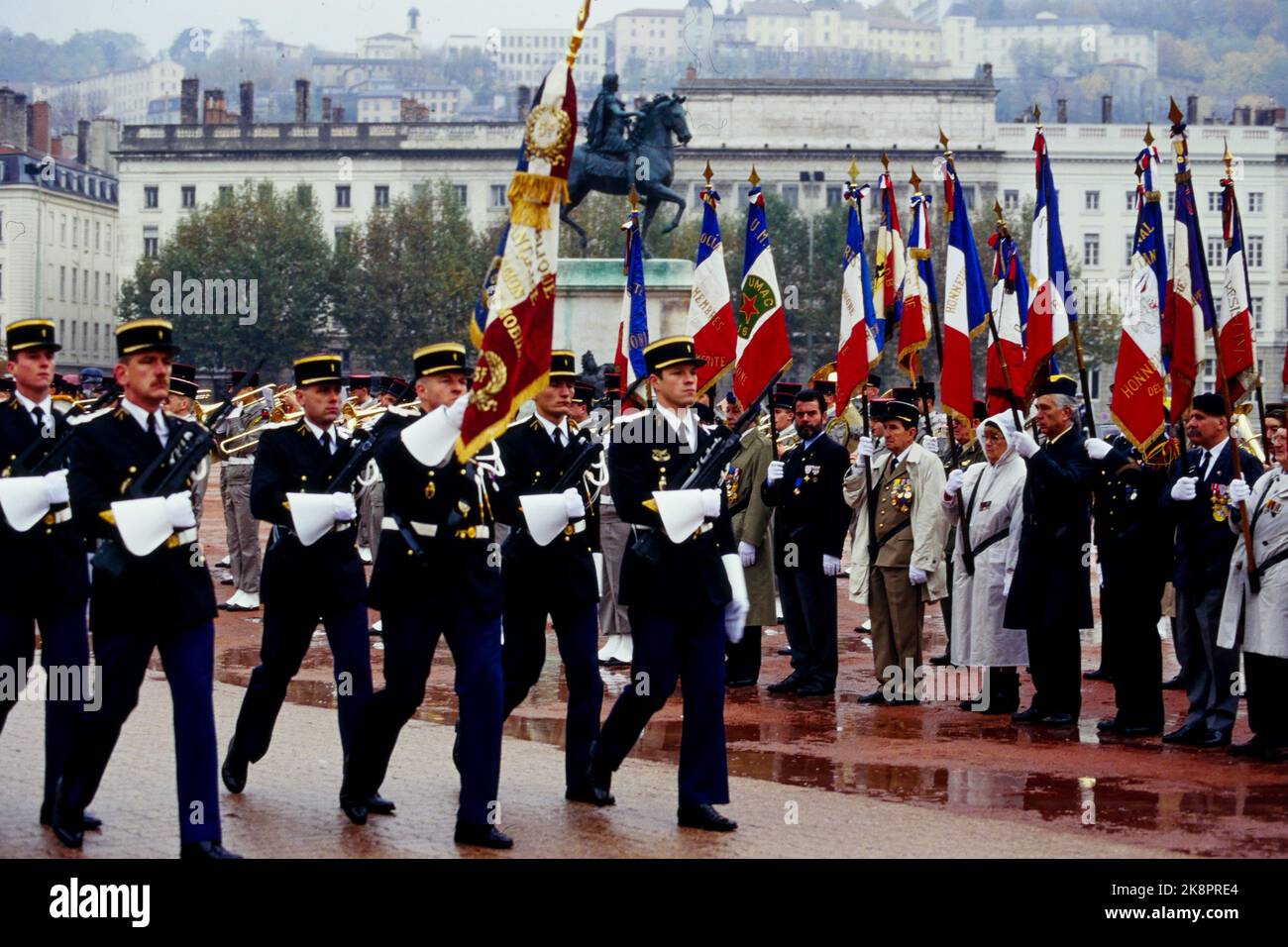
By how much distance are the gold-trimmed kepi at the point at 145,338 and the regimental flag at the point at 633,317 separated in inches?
314

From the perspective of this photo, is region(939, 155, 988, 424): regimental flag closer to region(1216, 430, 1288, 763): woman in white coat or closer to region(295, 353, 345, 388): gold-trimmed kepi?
region(1216, 430, 1288, 763): woman in white coat

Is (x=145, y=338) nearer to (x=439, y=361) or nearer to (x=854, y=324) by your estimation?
(x=439, y=361)

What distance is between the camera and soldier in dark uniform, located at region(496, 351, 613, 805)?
33.9 ft

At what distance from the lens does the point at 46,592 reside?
9.49m

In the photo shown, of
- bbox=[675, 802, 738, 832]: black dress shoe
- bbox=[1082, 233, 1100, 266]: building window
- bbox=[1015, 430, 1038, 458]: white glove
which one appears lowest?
bbox=[1082, 233, 1100, 266]: building window

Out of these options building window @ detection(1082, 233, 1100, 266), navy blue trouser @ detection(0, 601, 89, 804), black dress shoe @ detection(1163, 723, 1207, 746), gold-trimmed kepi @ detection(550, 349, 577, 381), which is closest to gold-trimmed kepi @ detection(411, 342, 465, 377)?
gold-trimmed kepi @ detection(550, 349, 577, 381)

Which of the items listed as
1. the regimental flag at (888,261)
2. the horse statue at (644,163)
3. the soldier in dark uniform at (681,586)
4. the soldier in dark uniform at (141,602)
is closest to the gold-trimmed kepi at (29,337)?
the soldier in dark uniform at (141,602)

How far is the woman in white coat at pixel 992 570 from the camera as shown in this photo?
13.5 metres

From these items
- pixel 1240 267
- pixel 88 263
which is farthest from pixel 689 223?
pixel 1240 267

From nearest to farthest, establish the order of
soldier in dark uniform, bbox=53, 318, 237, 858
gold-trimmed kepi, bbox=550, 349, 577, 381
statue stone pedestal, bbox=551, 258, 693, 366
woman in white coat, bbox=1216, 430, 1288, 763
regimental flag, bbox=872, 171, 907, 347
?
soldier in dark uniform, bbox=53, 318, 237, 858 < gold-trimmed kepi, bbox=550, 349, 577, 381 < woman in white coat, bbox=1216, 430, 1288, 763 < regimental flag, bbox=872, 171, 907, 347 < statue stone pedestal, bbox=551, 258, 693, 366

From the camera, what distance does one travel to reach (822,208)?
3986 inches

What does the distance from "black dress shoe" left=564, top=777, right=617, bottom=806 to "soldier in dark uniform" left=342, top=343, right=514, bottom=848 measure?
0.80 meters

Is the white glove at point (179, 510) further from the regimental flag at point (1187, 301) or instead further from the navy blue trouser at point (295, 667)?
the regimental flag at point (1187, 301)
